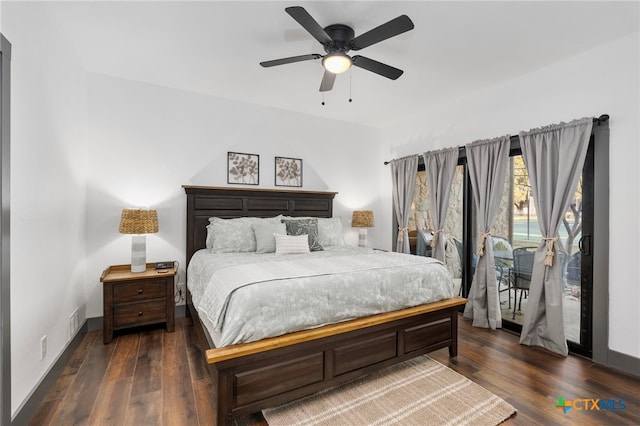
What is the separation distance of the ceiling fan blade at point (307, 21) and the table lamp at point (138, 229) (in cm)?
239

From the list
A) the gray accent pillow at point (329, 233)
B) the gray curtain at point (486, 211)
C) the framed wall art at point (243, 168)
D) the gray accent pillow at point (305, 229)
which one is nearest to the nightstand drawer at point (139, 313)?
the gray accent pillow at point (305, 229)

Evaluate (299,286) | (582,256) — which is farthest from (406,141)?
(299,286)

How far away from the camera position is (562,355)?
2652 millimetres

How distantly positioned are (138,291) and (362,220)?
9.69 feet

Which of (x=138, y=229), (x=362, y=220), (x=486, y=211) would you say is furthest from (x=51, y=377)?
(x=486, y=211)

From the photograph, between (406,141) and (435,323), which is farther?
(406,141)

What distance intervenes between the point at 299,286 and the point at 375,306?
642 mm

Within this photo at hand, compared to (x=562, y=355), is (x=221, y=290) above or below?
above

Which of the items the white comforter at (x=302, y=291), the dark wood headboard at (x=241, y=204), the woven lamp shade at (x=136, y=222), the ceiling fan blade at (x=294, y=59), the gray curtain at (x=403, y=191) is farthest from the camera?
the gray curtain at (x=403, y=191)

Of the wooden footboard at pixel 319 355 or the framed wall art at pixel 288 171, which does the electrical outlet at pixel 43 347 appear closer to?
the wooden footboard at pixel 319 355

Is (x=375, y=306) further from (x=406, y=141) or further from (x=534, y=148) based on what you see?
(x=406, y=141)

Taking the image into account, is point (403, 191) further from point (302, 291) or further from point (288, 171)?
point (302, 291)

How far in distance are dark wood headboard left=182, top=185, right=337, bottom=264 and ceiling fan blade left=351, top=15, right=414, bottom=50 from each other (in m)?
2.30

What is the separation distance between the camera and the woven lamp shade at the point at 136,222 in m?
3.00
